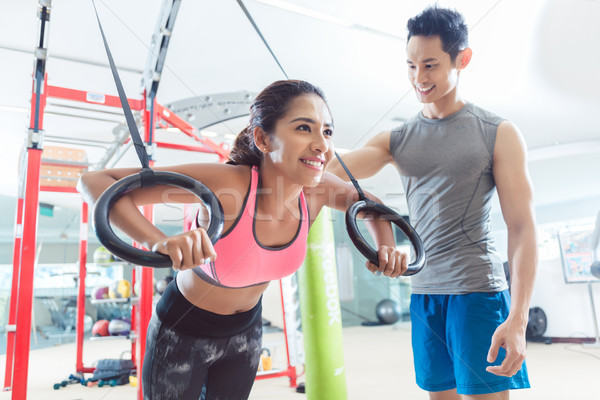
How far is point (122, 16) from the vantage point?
3035 mm

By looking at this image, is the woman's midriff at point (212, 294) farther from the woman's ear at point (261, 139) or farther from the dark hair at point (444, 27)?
the dark hair at point (444, 27)

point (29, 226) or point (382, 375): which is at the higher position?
point (29, 226)

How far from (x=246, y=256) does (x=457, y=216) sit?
622 millimetres

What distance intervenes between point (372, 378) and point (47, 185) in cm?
342

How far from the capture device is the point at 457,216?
1233 millimetres

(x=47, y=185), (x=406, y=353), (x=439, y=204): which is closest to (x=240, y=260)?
(x=439, y=204)

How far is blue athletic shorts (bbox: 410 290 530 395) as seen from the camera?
1.11 meters

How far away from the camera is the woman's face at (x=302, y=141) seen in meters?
1.10

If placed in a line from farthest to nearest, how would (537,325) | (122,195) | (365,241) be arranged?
(537,325)
(365,241)
(122,195)

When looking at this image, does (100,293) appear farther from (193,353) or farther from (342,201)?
(342,201)

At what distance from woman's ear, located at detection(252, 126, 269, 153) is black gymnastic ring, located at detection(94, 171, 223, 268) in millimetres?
352

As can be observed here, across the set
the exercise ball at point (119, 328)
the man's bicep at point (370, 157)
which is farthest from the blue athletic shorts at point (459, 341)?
the exercise ball at point (119, 328)

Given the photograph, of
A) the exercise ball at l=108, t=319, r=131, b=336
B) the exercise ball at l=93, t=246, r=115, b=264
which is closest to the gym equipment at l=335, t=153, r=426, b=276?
the exercise ball at l=93, t=246, r=115, b=264

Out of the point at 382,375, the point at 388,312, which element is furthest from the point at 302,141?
the point at 388,312
